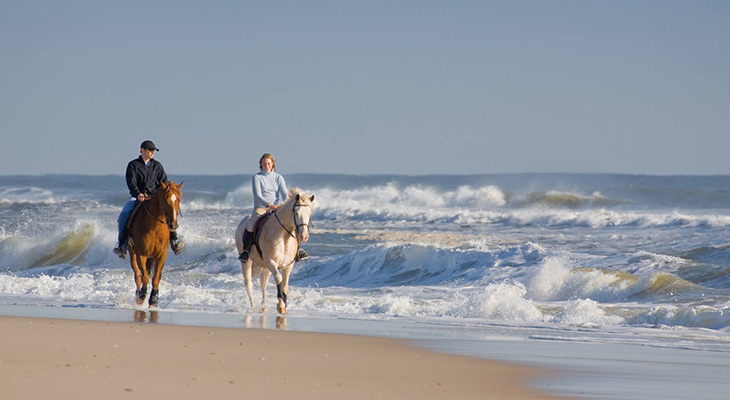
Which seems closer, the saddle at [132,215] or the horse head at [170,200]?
the horse head at [170,200]

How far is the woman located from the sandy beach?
316cm

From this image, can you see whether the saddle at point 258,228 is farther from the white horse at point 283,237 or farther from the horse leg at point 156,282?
the horse leg at point 156,282

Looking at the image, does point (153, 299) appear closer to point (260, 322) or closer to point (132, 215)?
point (132, 215)

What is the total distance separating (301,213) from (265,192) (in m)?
0.96

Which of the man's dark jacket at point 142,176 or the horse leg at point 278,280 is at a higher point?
the man's dark jacket at point 142,176

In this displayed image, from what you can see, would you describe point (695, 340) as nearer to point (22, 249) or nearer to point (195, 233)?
point (195, 233)

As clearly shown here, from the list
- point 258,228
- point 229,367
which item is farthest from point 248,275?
point 229,367

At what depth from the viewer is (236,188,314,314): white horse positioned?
12406mm

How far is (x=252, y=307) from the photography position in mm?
13578

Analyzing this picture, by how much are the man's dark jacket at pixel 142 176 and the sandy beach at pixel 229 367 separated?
3367 mm

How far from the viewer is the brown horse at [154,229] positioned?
41.6 feet

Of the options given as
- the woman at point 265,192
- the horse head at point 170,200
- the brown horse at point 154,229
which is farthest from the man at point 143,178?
the woman at point 265,192

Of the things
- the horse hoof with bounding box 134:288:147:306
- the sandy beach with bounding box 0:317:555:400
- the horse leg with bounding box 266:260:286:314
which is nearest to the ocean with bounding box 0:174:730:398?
the horse hoof with bounding box 134:288:147:306

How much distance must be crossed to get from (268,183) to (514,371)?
18.9ft
